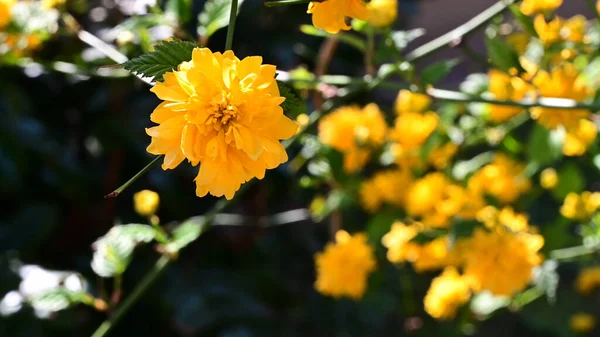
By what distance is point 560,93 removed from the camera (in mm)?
816

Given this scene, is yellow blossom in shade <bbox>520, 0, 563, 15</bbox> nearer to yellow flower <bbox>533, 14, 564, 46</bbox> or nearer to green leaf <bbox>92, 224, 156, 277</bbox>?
yellow flower <bbox>533, 14, 564, 46</bbox>

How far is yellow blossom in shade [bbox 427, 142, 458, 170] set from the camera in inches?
42.1

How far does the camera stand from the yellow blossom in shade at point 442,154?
3.51 feet

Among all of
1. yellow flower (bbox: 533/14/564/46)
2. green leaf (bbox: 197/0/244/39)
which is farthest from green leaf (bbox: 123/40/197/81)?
yellow flower (bbox: 533/14/564/46)

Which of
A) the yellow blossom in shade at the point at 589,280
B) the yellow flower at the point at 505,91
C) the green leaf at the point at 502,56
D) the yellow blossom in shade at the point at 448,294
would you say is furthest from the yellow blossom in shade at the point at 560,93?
the yellow blossom in shade at the point at 589,280

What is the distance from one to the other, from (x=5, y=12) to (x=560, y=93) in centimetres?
74

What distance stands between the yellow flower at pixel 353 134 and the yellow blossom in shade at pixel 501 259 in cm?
23

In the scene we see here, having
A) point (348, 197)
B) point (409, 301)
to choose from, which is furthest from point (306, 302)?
point (348, 197)

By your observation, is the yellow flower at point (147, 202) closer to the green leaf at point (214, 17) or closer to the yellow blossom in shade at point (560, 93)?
the green leaf at point (214, 17)

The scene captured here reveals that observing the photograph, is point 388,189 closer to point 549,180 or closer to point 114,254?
point 549,180

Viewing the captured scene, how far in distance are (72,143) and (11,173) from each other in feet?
0.78

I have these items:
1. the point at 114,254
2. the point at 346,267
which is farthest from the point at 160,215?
the point at 114,254

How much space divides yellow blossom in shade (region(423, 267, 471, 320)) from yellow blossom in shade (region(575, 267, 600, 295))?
351 mm

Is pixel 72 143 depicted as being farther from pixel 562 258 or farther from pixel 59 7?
pixel 562 258
